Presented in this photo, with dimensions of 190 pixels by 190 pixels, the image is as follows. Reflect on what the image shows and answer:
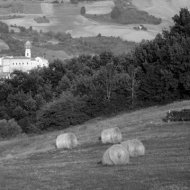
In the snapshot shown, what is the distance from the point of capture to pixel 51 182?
75.2 ft

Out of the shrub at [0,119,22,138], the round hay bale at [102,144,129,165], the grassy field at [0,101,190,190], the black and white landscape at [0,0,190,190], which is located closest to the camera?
the grassy field at [0,101,190,190]

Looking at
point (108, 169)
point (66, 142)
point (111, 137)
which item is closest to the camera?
point (108, 169)

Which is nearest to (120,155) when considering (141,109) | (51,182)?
(51,182)

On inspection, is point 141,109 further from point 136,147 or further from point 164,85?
point 136,147

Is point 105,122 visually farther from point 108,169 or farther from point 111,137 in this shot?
point 108,169

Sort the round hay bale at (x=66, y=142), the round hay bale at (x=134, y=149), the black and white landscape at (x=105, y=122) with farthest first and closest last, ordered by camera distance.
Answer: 1. the round hay bale at (x=66, y=142)
2. the round hay bale at (x=134, y=149)
3. the black and white landscape at (x=105, y=122)

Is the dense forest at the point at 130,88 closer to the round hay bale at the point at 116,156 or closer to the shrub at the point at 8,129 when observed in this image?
the shrub at the point at 8,129

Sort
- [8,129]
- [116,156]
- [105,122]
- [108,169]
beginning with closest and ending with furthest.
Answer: [108,169] → [116,156] → [105,122] → [8,129]

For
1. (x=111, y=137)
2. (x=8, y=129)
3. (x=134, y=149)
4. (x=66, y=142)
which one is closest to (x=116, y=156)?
(x=134, y=149)

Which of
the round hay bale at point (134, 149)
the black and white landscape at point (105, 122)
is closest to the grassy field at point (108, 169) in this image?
the black and white landscape at point (105, 122)

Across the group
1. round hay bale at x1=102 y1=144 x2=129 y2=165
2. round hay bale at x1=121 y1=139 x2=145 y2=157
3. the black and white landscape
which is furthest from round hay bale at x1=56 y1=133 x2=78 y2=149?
round hay bale at x1=102 y1=144 x2=129 y2=165

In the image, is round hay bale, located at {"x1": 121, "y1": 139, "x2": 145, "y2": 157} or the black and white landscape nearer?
the black and white landscape

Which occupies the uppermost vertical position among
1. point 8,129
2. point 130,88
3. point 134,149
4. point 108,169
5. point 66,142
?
point 108,169

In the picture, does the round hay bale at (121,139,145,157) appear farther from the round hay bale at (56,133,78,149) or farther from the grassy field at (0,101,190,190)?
the round hay bale at (56,133,78,149)
